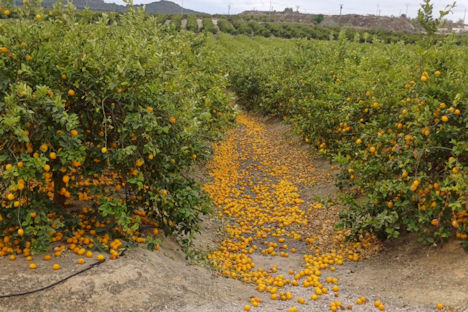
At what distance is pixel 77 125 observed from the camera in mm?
3738

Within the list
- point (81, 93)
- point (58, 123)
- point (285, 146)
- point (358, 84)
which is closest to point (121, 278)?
point (58, 123)

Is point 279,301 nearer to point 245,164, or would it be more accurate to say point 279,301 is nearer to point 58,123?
point 58,123

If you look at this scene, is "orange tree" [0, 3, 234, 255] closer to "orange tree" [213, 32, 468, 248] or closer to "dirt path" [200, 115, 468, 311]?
"dirt path" [200, 115, 468, 311]

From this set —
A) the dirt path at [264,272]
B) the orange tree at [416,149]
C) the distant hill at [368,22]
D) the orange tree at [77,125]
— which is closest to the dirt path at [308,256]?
the dirt path at [264,272]

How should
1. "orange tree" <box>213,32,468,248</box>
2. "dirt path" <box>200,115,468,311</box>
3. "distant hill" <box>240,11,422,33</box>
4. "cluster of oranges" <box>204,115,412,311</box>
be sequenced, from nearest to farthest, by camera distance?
"dirt path" <box>200,115,468,311</box> → "orange tree" <box>213,32,468,248</box> → "cluster of oranges" <box>204,115,412,311</box> → "distant hill" <box>240,11,422,33</box>

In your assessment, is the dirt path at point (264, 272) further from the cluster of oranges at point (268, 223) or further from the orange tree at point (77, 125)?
the orange tree at point (77, 125)

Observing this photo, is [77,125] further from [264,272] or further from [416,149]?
[416,149]

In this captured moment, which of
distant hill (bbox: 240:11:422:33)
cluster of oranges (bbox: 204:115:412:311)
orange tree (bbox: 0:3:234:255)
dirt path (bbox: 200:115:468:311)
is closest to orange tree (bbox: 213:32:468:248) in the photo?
dirt path (bbox: 200:115:468:311)

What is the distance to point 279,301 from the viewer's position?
4035mm

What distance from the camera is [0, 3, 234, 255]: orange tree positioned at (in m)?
3.42

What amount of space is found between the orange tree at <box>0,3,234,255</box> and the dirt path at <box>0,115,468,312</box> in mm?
450

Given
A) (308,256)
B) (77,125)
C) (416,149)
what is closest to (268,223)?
(308,256)

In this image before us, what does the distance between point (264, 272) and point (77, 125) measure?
2.65 m

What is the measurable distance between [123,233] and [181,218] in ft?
2.08
